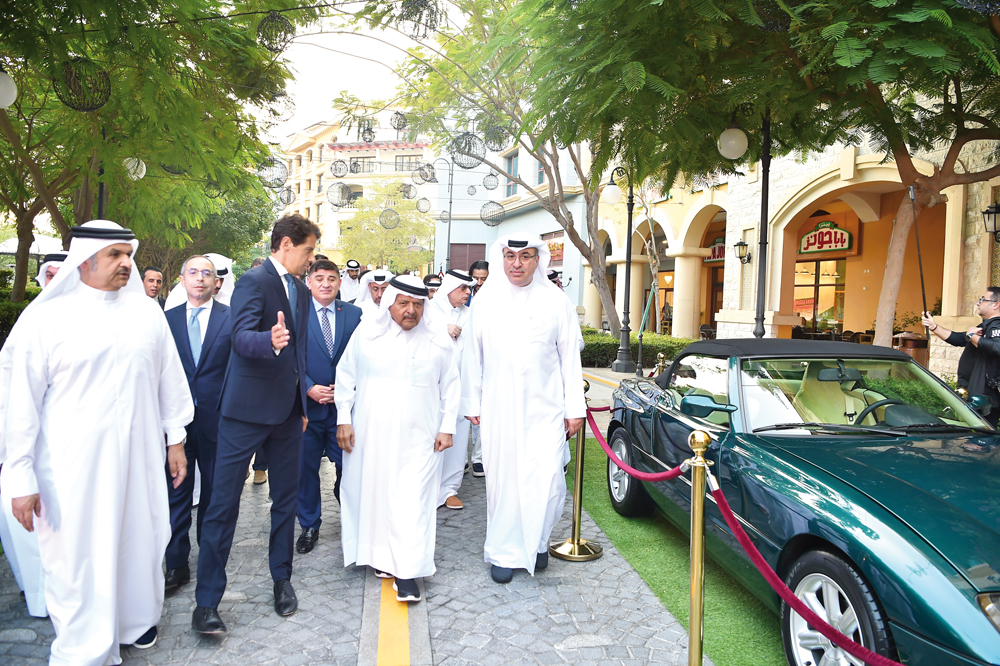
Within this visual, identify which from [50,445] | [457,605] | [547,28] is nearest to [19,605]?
[50,445]

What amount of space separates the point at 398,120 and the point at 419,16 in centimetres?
605

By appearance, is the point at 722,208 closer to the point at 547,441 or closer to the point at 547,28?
the point at 547,28

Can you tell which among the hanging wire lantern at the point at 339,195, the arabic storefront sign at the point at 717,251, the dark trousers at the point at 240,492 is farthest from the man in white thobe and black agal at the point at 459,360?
the arabic storefront sign at the point at 717,251

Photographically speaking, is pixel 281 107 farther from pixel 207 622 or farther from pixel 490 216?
pixel 490 216

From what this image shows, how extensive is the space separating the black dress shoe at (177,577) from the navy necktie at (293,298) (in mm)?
1701

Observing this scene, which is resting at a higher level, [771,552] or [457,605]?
[771,552]

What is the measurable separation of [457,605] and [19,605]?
2.44 meters

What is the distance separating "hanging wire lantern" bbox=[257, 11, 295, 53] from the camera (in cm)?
765

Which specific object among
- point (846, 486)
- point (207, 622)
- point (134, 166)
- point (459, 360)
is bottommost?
point (207, 622)

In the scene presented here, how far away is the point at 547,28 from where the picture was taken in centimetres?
653

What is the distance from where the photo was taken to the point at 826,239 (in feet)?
66.7

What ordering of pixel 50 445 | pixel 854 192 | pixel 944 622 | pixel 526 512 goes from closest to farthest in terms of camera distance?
1. pixel 944 622
2. pixel 50 445
3. pixel 526 512
4. pixel 854 192

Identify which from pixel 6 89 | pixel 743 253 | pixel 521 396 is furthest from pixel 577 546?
pixel 743 253

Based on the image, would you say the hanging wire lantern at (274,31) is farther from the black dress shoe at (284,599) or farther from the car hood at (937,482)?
the car hood at (937,482)
